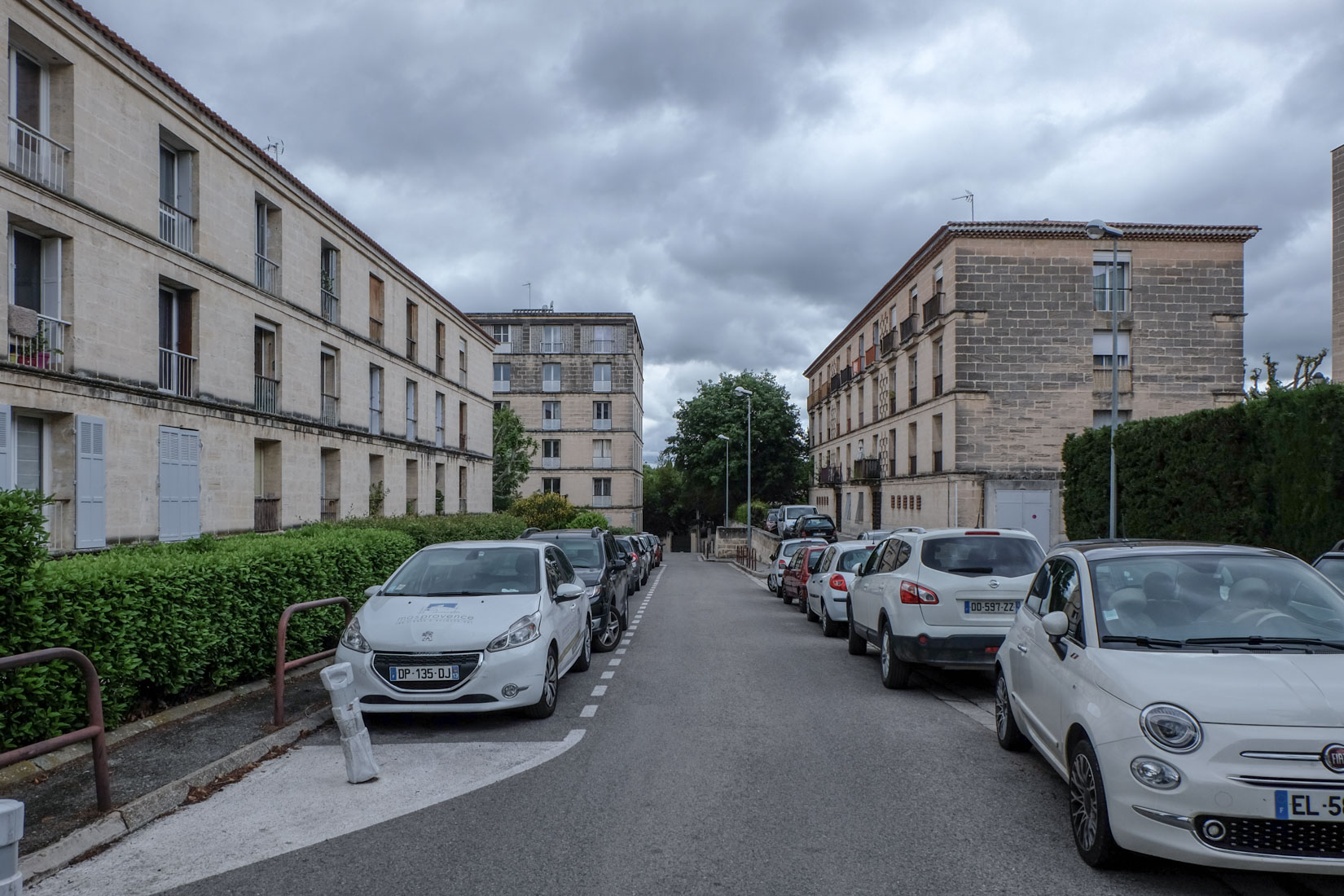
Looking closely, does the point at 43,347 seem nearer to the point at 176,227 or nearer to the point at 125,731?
the point at 176,227

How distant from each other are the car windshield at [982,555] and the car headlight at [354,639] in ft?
17.6

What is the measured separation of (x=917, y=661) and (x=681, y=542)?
75.2 meters

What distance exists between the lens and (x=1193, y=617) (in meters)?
5.16

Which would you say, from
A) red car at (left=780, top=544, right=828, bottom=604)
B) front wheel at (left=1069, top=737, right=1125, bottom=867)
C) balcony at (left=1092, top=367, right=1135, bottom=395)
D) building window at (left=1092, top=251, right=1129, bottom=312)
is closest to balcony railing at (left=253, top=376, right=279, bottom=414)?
red car at (left=780, top=544, right=828, bottom=604)

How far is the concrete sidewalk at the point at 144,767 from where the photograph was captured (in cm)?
491

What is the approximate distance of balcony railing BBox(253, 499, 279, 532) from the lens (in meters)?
20.1

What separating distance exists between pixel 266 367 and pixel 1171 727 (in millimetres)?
20913

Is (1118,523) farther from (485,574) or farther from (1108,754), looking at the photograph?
(1108,754)

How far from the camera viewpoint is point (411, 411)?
30922 mm

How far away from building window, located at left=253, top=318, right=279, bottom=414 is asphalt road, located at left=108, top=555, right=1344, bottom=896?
14.5 metres

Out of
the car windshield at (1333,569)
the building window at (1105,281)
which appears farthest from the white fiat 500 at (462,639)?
the building window at (1105,281)

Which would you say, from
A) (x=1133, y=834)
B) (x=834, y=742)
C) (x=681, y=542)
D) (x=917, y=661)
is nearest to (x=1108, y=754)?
(x=1133, y=834)

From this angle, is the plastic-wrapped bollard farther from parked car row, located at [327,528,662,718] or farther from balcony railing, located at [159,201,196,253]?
balcony railing, located at [159,201,196,253]

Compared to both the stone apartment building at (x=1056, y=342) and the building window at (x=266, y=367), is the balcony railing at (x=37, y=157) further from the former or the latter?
the stone apartment building at (x=1056, y=342)
